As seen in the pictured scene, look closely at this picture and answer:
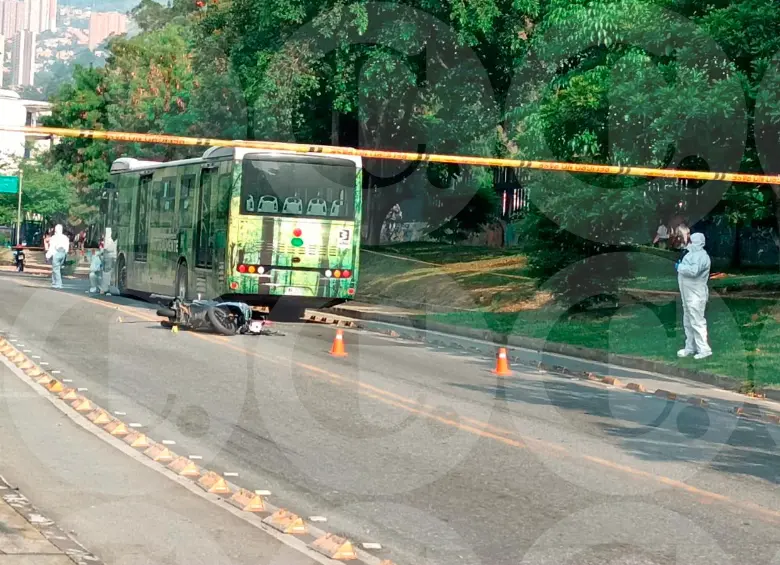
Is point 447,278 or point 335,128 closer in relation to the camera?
point 447,278

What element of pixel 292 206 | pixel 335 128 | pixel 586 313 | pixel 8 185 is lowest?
pixel 586 313

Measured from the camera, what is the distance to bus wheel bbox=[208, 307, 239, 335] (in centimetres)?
2538

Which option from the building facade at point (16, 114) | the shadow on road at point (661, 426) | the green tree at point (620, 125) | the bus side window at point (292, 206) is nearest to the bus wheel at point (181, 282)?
the bus side window at point (292, 206)

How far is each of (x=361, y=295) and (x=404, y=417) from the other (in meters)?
25.9

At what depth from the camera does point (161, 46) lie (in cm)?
8588

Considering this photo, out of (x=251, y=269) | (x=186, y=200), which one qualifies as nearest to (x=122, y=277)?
(x=186, y=200)

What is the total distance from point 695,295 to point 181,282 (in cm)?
1380

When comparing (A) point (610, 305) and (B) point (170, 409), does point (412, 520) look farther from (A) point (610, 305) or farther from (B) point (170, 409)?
(A) point (610, 305)

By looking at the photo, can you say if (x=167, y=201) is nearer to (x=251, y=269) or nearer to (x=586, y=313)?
(x=251, y=269)

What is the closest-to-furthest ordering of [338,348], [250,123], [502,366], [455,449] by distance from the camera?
[455,449] < [502,366] < [338,348] < [250,123]

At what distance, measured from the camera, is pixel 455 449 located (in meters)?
13.4

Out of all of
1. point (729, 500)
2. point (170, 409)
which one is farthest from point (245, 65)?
point (729, 500)

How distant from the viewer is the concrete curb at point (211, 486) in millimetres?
8789

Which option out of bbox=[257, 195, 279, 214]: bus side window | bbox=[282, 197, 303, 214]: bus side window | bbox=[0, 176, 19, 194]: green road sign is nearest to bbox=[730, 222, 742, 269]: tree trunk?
bbox=[282, 197, 303, 214]: bus side window
